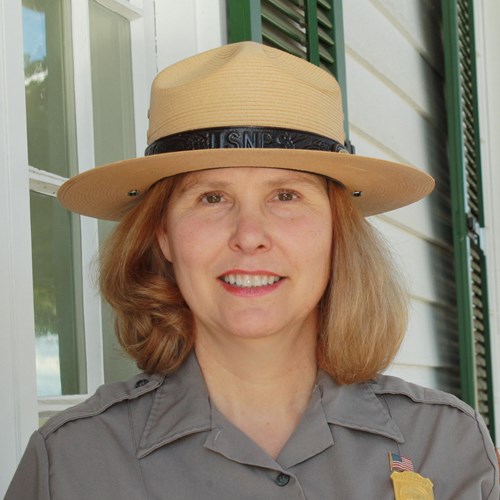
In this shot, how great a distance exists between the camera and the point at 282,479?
1.99 meters

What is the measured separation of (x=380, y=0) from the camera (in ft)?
12.6

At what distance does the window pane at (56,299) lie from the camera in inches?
91.7

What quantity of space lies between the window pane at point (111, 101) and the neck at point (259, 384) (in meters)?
0.46

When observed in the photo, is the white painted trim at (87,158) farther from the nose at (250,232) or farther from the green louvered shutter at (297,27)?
the nose at (250,232)

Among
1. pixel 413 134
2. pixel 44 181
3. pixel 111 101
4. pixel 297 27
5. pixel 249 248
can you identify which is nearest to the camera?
pixel 249 248

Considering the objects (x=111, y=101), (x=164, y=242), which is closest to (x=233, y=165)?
(x=164, y=242)

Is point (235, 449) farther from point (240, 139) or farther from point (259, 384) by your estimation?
point (240, 139)

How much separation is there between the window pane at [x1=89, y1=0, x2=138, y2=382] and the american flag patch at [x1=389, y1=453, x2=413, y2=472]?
2.54 ft

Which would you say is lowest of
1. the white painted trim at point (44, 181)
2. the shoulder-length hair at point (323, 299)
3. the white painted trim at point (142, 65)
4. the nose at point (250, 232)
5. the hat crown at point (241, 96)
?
the shoulder-length hair at point (323, 299)

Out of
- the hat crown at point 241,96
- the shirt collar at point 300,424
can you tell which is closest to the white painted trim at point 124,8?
the hat crown at point 241,96

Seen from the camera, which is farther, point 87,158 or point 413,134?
point 413,134

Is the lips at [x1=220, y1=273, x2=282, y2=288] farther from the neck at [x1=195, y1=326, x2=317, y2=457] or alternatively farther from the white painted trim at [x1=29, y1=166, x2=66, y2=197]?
the white painted trim at [x1=29, y1=166, x2=66, y2=197]

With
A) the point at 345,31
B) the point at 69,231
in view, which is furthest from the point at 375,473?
the point at 345,31

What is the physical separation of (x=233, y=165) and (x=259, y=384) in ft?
1.48
